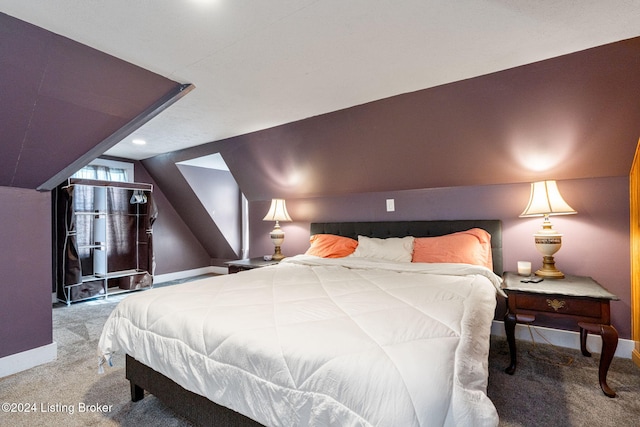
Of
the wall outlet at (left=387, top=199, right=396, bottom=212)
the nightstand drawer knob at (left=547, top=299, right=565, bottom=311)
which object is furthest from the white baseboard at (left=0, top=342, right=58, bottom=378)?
the nightstand drawer knob at (left=547, top=299, right=565, bottom=311)

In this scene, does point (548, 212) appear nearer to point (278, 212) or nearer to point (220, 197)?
point (278, 212)

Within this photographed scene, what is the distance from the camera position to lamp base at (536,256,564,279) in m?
2.26

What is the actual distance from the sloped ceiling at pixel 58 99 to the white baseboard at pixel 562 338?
344 cm

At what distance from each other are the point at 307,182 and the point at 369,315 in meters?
2.57

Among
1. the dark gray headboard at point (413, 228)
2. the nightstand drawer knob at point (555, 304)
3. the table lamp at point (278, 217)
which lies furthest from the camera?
the table lamp at point (278, 217)

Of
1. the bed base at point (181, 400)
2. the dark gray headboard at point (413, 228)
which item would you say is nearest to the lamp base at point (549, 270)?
the dark gray headboard at point (413, 228)

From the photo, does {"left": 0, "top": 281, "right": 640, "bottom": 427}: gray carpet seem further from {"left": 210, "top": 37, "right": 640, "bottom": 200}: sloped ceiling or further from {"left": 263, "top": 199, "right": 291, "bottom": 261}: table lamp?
{"left": 263, "top": 199, "right": 291, "bottom": 261}: table lamp

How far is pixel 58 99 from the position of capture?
72.1 inches

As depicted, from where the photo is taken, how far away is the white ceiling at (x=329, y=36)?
1508 millimetres

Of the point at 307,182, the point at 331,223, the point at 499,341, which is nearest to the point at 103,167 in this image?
the point at 307,182

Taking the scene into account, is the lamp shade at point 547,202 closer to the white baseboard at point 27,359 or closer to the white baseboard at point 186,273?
the white baseboard at point 27,359

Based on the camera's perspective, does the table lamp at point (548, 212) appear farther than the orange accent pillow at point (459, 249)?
No

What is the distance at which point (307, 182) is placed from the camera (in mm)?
3721

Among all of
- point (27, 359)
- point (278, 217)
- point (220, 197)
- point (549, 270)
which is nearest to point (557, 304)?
point (549, 270)
